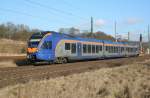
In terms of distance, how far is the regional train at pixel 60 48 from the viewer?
96.1ft

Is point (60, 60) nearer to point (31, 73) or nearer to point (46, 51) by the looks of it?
point (46, 51)

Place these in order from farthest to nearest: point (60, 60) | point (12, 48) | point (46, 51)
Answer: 1. point (12, 48)
2. point (60, 60)
3. point (46, 51)

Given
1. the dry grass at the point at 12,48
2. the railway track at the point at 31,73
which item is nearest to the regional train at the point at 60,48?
the railway track at the point at 31,73

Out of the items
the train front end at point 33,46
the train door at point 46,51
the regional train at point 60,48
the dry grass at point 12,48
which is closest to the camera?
the train front end at point 33,46

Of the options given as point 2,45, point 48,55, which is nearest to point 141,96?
point 48,55

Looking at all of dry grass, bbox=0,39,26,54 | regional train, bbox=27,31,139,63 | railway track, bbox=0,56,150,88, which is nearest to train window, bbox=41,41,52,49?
regional train, bbox=27,31,139,63

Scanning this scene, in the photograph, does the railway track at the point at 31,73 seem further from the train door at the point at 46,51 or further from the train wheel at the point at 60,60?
the train wheel at the point at 60,60

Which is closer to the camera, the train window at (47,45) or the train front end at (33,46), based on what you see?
the train front end at (33,46)

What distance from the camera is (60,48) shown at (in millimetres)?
31781

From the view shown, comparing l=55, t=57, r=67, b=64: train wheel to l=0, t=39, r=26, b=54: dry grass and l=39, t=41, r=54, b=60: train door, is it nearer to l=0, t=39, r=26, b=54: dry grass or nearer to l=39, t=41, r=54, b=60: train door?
l=39, t=41, r=54, b=60: train door

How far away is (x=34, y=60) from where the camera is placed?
1173 inches

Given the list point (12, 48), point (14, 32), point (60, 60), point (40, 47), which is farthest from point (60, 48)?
point (14, 32)

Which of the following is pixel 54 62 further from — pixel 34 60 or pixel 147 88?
pixel 147 88

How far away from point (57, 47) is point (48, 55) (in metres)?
1.63
